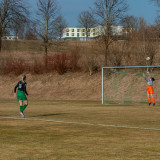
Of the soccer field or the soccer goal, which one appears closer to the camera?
the soccer field

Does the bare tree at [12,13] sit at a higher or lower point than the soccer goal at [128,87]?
higher

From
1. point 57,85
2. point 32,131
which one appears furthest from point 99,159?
point 57,85

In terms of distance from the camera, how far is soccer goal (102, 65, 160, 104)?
3528cm

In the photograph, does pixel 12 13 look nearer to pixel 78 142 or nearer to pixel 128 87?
pixel 128 87

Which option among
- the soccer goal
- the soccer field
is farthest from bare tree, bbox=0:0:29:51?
the soccer field

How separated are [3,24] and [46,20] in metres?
6.82

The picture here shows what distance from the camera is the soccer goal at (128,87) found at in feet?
116

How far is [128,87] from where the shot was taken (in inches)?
1499

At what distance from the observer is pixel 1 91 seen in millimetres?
46031

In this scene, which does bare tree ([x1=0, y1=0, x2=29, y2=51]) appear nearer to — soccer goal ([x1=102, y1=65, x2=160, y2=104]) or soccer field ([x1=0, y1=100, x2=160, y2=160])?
soccer goal ([x1=102, y1=65, x2=160, y2=104])

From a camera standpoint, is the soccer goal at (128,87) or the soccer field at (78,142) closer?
the soccer field at (78,142)

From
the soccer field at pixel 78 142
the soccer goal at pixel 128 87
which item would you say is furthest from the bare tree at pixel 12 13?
the soccer field at pixel 78 142

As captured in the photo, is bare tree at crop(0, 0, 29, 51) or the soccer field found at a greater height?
bare tree at crop(0, 0, 29, 51)

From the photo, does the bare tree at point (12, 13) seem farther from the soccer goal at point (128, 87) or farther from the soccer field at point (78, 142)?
the soccer field at point (78, 142)
